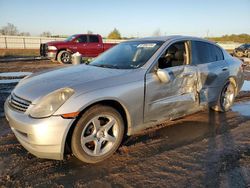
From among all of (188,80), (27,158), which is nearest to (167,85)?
(188,80)

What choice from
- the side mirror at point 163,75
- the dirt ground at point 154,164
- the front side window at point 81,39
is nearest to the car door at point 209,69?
the dirt ground at point 154,164

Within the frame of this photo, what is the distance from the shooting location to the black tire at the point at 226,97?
5.58m

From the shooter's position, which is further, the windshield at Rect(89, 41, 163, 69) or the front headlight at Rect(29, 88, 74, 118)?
the windshield at Rect(89, 41, 163, 69)

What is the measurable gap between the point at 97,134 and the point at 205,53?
2856mm

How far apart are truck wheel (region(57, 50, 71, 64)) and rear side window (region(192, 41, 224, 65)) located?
1187 cm

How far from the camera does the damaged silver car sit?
10.1 ft

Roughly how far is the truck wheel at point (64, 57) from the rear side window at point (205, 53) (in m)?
11.9

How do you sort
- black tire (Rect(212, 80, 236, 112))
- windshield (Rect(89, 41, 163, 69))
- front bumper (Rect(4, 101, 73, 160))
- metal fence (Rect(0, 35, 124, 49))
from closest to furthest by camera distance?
front bumper (Rect(4, 101, 73, 160)) → windshield (Rect(89, 41, 163, 69)) → black tire (Rect(212, 80, 236, 112)) → metal fence (Rect(0, 35, 124, 49))

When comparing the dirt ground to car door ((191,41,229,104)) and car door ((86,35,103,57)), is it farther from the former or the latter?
car door ((86,35,103,57))

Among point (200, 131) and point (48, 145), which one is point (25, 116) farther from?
point (200, 131)

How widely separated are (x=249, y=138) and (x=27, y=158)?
352cm

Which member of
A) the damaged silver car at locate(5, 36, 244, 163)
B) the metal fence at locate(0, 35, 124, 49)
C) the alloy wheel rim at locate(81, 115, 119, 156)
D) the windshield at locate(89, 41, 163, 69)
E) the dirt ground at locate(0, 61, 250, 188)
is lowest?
the dirt ground at locate(0, 61, 250, 188)

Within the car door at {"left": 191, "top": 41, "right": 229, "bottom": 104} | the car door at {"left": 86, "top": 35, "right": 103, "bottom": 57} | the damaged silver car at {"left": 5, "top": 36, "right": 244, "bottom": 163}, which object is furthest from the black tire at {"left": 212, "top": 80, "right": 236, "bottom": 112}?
the car door at {"left": 86, "top": 35, "right": 103, "bottom": 57}

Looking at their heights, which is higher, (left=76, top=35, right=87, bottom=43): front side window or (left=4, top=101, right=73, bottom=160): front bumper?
(left=76, top=35, right=87, bottom=43): front side window
